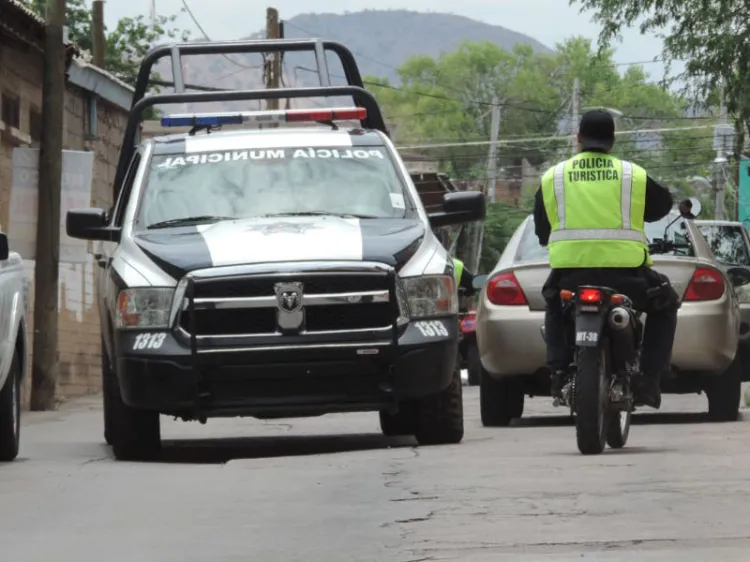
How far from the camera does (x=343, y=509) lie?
8.41m

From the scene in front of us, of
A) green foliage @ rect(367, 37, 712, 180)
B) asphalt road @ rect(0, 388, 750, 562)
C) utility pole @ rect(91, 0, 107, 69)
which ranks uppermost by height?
green foliage @ rect(367, 37, 712, 180)

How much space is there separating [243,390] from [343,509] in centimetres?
297

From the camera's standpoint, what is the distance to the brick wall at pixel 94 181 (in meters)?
26.0

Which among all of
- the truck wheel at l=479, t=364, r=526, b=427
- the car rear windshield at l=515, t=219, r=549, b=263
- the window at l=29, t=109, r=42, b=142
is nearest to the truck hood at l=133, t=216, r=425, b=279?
the car rear windshield at l=515, t=219, r=549, b=263

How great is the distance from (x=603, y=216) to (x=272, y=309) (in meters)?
1.82

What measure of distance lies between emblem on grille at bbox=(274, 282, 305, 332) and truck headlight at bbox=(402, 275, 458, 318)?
0.60m

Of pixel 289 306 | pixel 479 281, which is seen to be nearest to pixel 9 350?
pixel 289 306

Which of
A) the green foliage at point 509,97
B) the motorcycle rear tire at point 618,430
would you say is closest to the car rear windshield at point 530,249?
the motorcycle rear tire at point 618,430

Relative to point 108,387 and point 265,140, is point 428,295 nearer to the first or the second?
point 265,140

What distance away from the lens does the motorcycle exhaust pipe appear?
10797 millimetres

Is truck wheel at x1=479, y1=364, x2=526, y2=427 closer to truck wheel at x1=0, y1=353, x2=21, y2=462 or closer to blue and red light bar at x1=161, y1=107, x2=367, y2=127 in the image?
blue and red light bar at x1=161, y1=107, x2=367, y2=127

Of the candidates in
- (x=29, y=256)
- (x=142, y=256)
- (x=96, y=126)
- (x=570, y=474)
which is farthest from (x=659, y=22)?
(x=570, y=474)

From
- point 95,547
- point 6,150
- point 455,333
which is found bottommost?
point 95,547

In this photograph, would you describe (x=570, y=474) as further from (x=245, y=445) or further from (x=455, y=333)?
(x=245, y=445)
